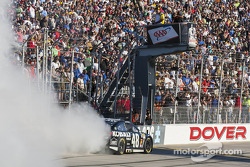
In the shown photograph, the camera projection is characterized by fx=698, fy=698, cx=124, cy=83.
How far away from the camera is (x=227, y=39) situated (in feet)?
128

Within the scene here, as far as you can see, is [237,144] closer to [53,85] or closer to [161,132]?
[161,132]

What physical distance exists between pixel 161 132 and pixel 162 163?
6879mm

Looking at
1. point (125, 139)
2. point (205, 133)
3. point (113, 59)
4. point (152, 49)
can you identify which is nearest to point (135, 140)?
point (125, 139)

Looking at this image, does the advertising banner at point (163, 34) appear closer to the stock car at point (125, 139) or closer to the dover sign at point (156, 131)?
the dover sign at point (156, 131)

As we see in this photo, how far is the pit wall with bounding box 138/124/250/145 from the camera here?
26.5 m

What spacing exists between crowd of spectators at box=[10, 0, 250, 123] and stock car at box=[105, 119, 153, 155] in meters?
2.37

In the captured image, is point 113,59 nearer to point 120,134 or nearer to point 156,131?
point 156,131

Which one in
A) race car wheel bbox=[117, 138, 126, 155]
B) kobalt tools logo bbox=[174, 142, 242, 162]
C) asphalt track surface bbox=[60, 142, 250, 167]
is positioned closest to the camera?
asphalt track surface bbox=[60, 142, 250, 167]

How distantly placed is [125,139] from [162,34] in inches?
179

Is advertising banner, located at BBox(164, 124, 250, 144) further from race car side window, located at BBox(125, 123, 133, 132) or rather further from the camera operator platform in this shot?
race car side window, located at BBox(125, 123, 133, 132)

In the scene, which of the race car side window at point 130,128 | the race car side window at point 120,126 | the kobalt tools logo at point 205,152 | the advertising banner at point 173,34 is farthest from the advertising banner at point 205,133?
the race car side window at point 120,126

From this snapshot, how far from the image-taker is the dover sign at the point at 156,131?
83.8ft

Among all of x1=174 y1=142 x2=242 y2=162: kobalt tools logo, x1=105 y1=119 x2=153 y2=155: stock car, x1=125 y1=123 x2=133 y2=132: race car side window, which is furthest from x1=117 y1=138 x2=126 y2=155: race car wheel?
x1=174 y1=142 x2=242 y2=162: kobalt tools logo

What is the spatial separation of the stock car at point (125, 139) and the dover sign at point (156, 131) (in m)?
2.60
